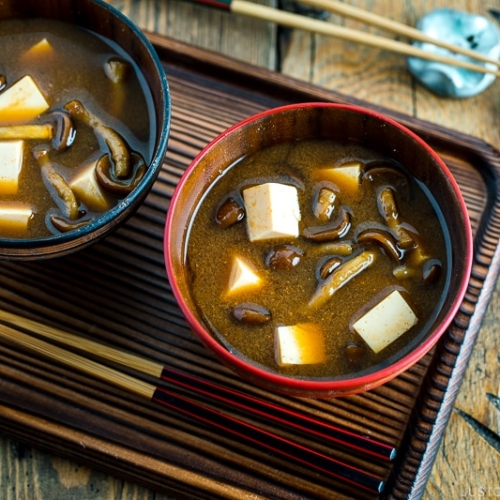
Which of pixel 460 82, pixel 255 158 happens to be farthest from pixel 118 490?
pixel 460 82

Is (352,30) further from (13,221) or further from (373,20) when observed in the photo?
(13,221)

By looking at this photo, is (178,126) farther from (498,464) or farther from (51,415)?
(498,464)

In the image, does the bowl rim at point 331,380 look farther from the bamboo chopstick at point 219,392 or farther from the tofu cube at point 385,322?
the bamboo chopstick at point 219,392

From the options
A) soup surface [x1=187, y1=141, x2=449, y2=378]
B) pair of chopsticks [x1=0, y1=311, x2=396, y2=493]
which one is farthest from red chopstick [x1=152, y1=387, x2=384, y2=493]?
soup surface [x1=187, y1=141, x2=449, y2=378]

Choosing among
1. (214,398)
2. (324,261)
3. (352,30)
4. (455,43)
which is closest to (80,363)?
(214,398)

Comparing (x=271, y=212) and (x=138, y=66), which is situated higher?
(x=138, y=66)

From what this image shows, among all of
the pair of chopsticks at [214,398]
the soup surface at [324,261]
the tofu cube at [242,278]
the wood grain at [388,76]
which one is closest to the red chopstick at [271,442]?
the pair of chopsticks at [214,398]

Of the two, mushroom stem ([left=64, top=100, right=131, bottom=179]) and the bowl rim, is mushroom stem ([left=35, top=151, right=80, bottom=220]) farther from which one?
the bowl rim
